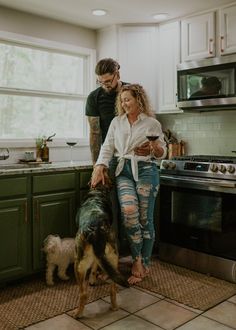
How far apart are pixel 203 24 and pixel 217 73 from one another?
0.54 metres

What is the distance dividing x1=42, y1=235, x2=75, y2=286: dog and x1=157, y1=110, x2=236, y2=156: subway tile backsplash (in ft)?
5.66

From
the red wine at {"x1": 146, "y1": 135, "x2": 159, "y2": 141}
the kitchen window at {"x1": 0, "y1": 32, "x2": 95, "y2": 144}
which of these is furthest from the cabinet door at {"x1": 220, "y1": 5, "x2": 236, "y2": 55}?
the kitchen window at {"x1": 0, "y1": 32, "x2": 95, "y2": 144}

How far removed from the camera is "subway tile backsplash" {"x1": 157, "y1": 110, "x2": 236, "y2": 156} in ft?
12.2

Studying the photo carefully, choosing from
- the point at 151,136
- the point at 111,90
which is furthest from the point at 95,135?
the point at 151,136

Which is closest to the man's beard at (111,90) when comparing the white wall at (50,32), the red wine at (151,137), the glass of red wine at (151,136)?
the glass of red wine at (151,136)

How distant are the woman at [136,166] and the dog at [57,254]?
A: 0.48 metres

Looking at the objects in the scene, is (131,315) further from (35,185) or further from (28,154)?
(28,154)

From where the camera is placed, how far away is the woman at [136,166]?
2855 millimetres

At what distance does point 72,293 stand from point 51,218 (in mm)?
587

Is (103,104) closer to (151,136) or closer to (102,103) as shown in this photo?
(102,103)

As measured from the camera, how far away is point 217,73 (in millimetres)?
3340

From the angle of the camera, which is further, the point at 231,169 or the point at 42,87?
the point at 42,87

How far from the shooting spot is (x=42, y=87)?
3850 millimetres

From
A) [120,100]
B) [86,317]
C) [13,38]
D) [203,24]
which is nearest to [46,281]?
[86,317]
